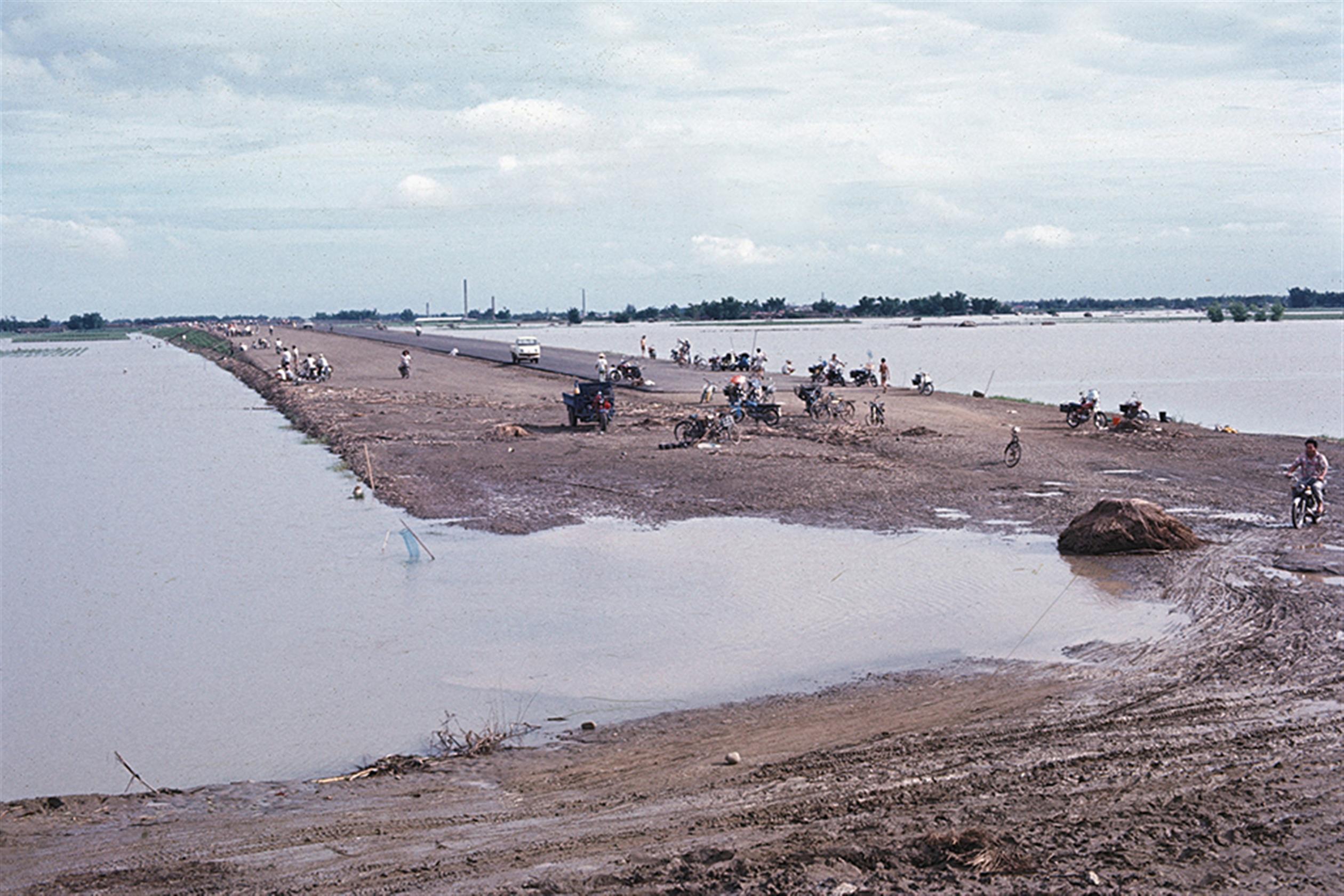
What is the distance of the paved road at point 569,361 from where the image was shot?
54250mm

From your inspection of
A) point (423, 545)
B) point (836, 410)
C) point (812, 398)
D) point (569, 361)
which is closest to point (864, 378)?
point (836, 410)

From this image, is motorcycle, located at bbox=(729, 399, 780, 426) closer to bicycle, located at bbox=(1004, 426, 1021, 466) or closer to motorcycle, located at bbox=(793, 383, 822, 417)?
motorcycle, located at bbox=(793, 383, 822, 417)

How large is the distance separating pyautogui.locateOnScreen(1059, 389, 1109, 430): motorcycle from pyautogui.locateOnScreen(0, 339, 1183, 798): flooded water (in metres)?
15.1

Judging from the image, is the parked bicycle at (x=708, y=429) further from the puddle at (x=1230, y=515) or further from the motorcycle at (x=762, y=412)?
the puddle at (x=1230, y=515)

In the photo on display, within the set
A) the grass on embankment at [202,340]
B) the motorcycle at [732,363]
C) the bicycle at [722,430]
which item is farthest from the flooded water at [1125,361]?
the grass on embankment at [202,340]

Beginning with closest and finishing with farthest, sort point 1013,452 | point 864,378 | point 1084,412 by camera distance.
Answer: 1. point 1013,452
2. point 1084,412
3. point 864,378

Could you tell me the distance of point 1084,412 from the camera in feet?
114

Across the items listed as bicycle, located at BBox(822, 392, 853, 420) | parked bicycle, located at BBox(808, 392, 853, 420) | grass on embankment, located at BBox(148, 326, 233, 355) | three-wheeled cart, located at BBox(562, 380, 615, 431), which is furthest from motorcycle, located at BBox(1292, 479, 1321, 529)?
grass on embankment, located at BBox(148, 326, 233, 355)

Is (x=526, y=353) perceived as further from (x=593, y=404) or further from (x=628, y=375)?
(x=593, y=404)

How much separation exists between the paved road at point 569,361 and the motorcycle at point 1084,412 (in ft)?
60.7

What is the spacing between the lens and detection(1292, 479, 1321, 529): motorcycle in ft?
63.8

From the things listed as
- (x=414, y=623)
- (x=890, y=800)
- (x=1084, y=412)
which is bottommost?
(x=414, y=623)

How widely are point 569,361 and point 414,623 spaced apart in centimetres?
6294

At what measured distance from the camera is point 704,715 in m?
11.2
